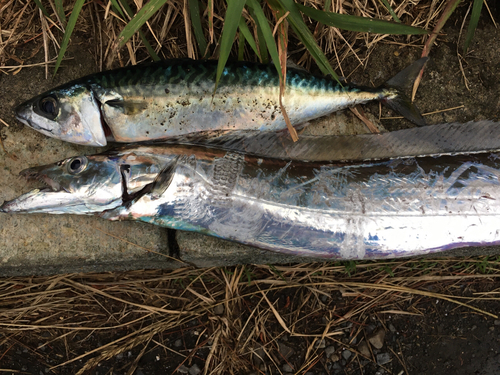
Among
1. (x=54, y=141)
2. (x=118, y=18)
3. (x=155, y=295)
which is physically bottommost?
(x=155, y=295)

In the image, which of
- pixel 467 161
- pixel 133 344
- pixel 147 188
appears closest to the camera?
pixel 147 188

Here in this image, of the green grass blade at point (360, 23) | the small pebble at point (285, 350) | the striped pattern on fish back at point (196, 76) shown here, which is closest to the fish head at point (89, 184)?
the striped pattern on fish back at point (196, 76)

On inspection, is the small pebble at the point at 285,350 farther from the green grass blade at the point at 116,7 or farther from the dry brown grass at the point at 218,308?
the green grass blade at the point at 116,7

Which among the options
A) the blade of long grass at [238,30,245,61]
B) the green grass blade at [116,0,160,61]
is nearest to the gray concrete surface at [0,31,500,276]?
the green grass blade at [116,0,160,61]

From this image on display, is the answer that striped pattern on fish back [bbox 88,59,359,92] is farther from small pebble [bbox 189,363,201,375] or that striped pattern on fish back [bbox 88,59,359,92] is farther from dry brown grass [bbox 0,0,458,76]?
small pebble [bbox 189,363,201,375]

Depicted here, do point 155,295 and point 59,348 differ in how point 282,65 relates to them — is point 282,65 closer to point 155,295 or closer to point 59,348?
point 155,295

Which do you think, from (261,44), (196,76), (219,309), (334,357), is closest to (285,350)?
(334,357)

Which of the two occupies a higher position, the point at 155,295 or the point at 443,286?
the point at 155,295

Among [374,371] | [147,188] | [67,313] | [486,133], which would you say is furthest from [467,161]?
[67,313]
